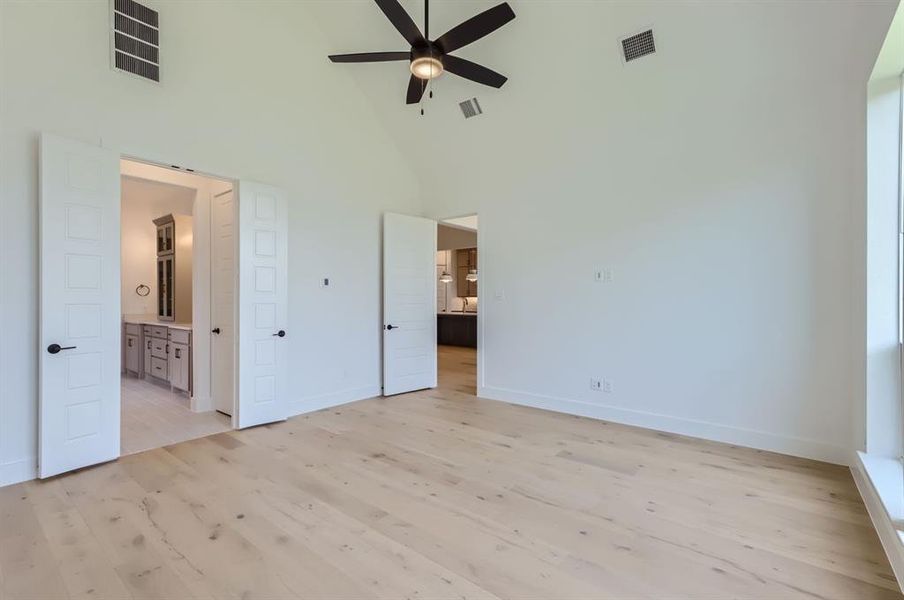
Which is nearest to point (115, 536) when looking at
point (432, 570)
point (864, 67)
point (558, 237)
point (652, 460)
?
point (432, 570)

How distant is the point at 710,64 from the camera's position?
11.1ft

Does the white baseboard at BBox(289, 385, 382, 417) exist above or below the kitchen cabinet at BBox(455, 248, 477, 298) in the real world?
below

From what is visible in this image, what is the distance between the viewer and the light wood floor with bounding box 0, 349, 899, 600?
6.13 feet

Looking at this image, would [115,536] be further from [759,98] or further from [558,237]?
[759,98]

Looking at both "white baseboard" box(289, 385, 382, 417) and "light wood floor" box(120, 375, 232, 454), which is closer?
"light wood floor" box(120, 375, 232, 454)

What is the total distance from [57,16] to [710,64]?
5061 mm

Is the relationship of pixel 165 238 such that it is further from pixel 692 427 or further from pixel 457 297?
pixel 692 427

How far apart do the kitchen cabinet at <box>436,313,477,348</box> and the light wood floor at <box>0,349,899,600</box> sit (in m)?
6.55

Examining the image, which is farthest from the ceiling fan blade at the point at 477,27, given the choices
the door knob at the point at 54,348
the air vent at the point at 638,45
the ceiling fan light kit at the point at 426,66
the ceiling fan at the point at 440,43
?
the door knob at the point at 54,348

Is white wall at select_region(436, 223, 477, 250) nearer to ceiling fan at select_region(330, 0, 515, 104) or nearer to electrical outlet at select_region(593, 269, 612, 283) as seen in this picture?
electrical outlet at select_region(593, 269, 612, 283)

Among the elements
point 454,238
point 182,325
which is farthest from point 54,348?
point 454,238

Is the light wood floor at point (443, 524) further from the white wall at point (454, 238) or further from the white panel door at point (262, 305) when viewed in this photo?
the white wall at point (454, 238)

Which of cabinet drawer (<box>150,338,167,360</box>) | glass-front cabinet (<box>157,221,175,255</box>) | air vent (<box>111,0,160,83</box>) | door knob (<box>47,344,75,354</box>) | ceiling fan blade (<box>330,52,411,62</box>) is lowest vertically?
cabinet drawer (<box>150,338,167,360</box>)

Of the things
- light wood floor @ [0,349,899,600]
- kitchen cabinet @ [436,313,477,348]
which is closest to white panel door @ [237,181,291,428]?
light wood floor @ [0,349,899,600]
